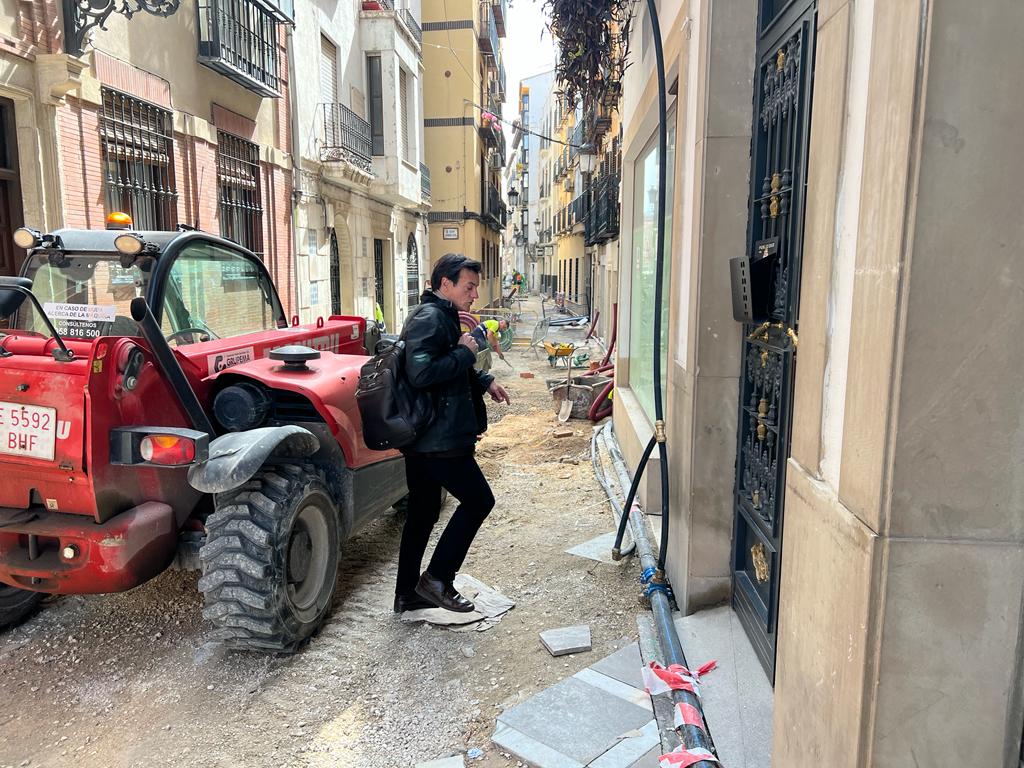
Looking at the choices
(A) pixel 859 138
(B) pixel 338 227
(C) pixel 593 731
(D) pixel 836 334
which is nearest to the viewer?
(A) pixel 859 138

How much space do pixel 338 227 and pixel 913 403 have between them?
48.3ft

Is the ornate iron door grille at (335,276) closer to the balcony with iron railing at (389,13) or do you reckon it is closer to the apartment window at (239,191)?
the apartment window at (239,191)

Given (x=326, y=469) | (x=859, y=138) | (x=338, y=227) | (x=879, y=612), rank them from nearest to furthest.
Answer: (x=879, y=612)
(x=859, y=138)
(x=326, y=469)
(x=338, y=227)

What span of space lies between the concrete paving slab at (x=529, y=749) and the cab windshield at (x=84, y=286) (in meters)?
2.48

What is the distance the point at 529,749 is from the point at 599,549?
77.7 inches

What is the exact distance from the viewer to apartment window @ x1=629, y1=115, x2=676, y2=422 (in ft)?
16.1

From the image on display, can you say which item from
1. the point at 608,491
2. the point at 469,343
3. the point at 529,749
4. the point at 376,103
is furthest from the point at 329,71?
the point at 529,749

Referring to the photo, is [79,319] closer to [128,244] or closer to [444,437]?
[128,244]

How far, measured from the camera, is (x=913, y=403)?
54.2 inches

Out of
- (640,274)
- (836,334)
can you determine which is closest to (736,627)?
(836,334)

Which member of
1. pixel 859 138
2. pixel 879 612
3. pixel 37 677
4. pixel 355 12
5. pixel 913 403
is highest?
pixel 355 12

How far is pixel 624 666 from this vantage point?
3.06m

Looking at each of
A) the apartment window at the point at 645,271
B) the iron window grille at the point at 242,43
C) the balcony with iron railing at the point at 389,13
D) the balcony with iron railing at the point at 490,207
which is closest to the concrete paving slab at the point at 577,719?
the apartment window at the point at 645,271

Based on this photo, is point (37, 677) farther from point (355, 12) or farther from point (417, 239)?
point (417, 239)
